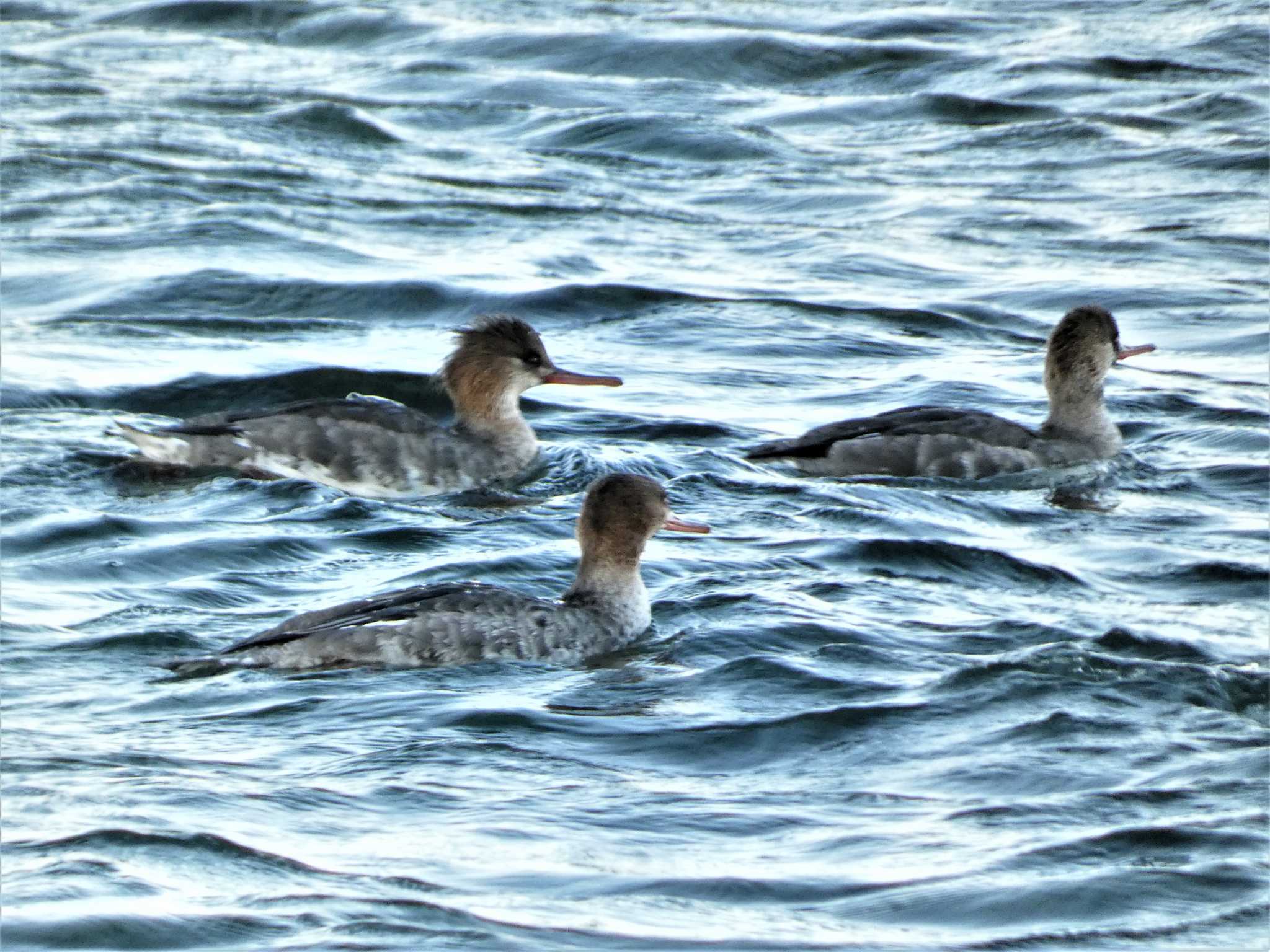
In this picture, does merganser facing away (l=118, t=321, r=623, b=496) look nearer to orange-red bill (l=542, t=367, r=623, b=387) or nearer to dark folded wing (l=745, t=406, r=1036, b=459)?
orange-red bill (l=542, t=367, r=623, b=387)

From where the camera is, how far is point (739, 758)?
798 centimetres

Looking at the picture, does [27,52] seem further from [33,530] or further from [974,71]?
[33,530]

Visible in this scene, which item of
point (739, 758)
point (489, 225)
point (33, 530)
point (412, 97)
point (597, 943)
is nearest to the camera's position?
point (597, 943)

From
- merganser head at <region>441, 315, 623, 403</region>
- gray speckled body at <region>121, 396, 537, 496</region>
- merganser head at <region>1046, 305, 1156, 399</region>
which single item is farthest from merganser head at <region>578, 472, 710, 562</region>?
merganser head at <region>1046, 305, 1156, 399</region>

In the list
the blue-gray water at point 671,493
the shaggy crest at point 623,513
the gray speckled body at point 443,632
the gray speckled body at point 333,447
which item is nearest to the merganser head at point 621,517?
the shaggy crest at point 623,513

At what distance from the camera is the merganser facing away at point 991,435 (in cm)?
1159

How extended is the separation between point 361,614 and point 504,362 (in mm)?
4178

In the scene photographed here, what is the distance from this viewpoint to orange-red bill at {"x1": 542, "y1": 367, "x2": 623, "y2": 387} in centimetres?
1234

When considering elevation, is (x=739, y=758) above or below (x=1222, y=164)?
below

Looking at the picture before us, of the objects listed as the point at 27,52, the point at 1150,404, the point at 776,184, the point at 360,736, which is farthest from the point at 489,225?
the point at 360,736

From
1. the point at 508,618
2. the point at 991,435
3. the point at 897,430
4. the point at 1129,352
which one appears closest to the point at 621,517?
the point at 508,618

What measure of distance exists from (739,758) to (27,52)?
665 inches

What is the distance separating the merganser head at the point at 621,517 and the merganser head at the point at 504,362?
2.94 metres

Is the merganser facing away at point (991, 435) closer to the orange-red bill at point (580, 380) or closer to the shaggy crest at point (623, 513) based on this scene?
the orange-red bill at point (580, 380)
